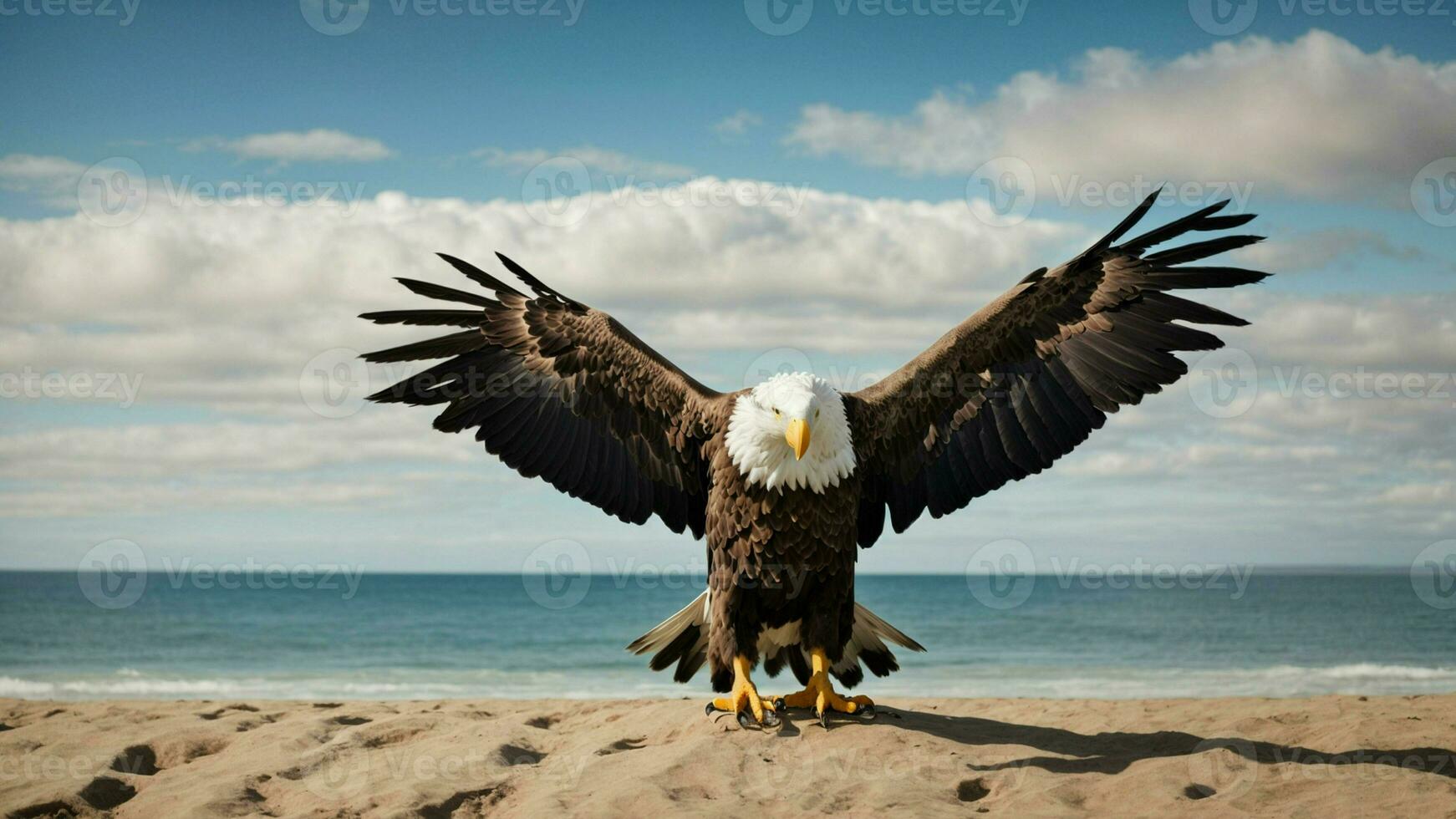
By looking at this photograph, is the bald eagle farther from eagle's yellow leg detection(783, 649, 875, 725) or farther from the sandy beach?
the sandy beach

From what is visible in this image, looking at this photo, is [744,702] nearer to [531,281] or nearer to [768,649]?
[768,649]

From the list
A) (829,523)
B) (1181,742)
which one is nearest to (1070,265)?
(829,523)

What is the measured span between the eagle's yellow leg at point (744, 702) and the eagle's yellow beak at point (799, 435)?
1.29 m

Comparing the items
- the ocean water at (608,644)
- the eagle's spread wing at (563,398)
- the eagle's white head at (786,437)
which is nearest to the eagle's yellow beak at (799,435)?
the eagle's white head at (786,437)

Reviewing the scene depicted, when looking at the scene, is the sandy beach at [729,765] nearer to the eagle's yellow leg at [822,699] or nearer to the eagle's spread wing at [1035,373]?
the eagle's yellow leg at [822,699]

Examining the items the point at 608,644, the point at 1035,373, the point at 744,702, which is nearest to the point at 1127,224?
the point at 1035,373

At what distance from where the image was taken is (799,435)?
5160mm

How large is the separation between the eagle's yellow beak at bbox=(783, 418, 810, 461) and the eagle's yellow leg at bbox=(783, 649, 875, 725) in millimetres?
1270

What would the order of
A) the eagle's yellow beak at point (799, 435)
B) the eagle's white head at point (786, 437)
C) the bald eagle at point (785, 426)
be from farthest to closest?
the bald eagle at point (785, 426)
the eagle's white head at point (786, 437)
the eagle's yellow beak at point (799, 435)

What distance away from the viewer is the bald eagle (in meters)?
5.61

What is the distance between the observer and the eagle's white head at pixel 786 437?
5.42 m

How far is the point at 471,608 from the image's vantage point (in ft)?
128

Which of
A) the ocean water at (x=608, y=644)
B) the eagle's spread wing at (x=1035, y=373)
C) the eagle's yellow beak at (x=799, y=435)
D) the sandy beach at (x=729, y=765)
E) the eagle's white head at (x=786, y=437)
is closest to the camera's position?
the sandy beach at (x=729, y=765)

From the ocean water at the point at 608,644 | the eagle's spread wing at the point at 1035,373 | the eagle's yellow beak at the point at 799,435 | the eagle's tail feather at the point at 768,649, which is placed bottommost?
the ocean water at the point at 608,644
